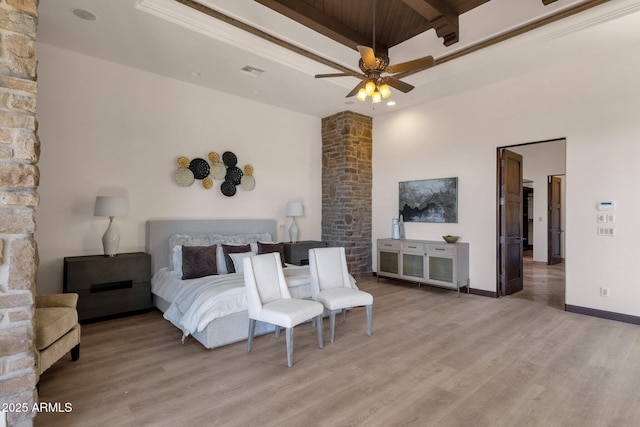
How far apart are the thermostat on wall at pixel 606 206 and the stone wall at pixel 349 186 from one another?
3.81 meters

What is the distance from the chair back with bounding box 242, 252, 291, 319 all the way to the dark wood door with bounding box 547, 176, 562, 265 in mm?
8295

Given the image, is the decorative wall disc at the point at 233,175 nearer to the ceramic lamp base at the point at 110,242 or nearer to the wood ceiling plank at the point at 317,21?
the ceramic lamp base at the point at 110,242

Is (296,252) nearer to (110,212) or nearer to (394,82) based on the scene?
(110,212)

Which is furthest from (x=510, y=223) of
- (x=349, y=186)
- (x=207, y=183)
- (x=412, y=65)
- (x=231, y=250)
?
(x=207, y=183)

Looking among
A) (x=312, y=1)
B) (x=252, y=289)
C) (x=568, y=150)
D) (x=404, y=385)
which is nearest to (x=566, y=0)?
(x=568, y=150)

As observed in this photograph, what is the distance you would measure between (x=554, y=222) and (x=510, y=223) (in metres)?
4.58

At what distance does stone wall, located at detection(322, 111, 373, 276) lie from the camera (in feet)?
21.9

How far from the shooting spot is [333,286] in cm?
387

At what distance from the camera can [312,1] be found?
3922mm

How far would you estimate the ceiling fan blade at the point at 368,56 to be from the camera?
3072 mm

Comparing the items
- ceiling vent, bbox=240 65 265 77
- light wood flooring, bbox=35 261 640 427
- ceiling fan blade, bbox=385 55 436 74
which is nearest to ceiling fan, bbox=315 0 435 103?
ceiling fan blade, bbox=385 55 436 74

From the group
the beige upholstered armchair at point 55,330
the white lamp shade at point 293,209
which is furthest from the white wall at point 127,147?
the beige upholstered armchair at point 55,330

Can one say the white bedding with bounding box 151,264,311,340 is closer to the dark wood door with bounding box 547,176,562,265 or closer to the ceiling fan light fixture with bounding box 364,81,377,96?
the ceiling fan light fixture with bounding box 364,81,377,96

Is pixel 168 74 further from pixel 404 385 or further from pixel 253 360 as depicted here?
pixel 404 385
